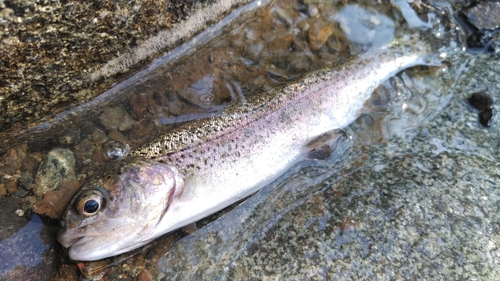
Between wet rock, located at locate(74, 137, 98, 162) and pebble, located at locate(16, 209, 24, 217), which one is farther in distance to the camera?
wet rock, located at locate(74, 137, 98, 162)

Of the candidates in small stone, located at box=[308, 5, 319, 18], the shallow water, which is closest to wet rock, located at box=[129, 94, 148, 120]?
the shallow water

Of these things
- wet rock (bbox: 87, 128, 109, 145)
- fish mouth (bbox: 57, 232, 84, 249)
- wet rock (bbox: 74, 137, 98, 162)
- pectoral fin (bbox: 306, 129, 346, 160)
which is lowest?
pectoral fin (bbox: 306, 129, 346, 160)

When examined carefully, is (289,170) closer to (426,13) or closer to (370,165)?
(370,165)

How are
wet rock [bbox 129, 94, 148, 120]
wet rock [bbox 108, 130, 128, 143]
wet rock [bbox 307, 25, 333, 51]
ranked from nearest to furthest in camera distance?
wet rock [bbox 108, 130, 128, 143] → wet rock [bbox 129, 94, 148, 120] → wet rock [bbox 307, 25, 333, 51]

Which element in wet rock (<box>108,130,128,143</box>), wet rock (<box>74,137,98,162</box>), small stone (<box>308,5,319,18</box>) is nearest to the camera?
wet rock (<box>74,137,98,162</box>)

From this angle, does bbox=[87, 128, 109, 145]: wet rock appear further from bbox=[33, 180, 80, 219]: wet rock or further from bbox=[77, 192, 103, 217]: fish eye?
bbox=[77, 192, 103, 217]: fish eye
